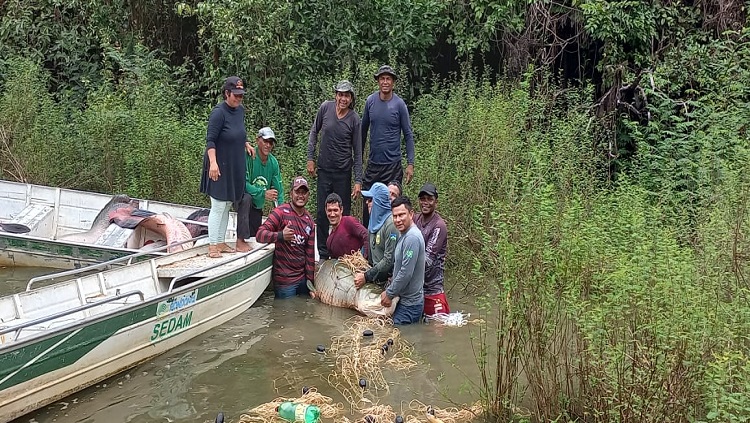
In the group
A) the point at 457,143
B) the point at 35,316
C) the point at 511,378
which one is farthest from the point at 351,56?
the point at 511,378

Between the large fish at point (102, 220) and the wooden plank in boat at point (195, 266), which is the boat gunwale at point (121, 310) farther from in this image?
the large fish at point (102, 220)

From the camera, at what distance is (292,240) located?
8.51 meters

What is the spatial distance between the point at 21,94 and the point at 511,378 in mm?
10968

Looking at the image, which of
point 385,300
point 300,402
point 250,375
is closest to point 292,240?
point 385,300

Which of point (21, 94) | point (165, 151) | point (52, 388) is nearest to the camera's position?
point (52, 388)

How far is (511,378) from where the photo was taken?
518 centimetres

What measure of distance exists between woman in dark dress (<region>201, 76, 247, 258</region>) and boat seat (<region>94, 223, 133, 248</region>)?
7.03ft

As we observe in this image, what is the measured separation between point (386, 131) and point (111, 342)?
13.6ft

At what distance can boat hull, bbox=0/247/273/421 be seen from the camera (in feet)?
17.9

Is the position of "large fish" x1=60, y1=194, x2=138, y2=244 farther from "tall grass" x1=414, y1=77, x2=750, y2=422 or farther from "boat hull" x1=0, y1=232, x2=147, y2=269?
"tall grass" x1=414, y1=77, x2=750, y2=422

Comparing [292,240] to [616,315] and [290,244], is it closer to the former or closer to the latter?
[290,244]

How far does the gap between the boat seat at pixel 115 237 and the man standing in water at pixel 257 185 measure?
73.0 inches

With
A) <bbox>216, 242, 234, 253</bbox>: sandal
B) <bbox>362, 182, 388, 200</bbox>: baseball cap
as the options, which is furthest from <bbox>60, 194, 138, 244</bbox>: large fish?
<bbox>362, 182, 388, 200</bbox>: baseball cap

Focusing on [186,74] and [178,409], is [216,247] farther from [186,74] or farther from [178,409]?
[186,74]
